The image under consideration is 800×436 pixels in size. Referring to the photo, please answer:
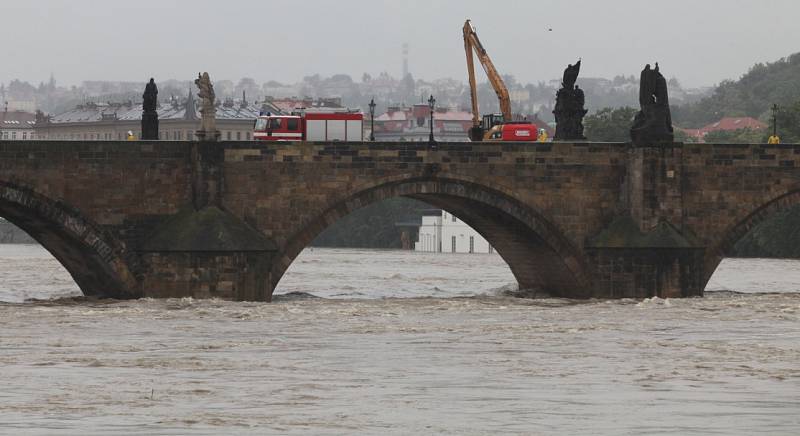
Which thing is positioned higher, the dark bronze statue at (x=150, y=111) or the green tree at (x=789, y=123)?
the green tree at (x=789, y=123)

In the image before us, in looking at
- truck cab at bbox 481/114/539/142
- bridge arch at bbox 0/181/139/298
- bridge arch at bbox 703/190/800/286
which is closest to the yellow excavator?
truck cab at bbox 481/114/539/142

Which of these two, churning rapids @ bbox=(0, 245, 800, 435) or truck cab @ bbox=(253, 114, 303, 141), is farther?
truck cab @ bbox=(253, 114, 303, 141)

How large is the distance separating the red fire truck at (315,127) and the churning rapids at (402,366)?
5.43m

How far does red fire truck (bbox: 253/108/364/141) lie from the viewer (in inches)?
2539

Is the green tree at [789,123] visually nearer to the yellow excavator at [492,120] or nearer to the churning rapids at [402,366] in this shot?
the yellow excavator at [492,120]

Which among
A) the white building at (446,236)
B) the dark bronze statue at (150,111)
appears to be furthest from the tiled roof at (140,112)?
the dark bronze statue at (150,111)

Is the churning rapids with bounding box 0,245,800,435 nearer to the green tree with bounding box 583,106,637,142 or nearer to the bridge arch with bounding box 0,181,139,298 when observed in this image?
the bridge arch with bounding box 0,181,139,298

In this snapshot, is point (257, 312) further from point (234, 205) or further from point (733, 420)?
point (733, 420)

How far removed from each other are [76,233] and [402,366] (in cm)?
1757

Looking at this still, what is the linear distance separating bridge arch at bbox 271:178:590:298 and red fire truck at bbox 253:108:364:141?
12.5 feet

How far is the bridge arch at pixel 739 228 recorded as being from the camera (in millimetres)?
59844

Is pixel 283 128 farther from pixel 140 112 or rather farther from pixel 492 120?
pixel 140 112

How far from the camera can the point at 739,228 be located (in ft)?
198

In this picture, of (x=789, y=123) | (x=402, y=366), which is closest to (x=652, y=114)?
(x=402, y=366)
